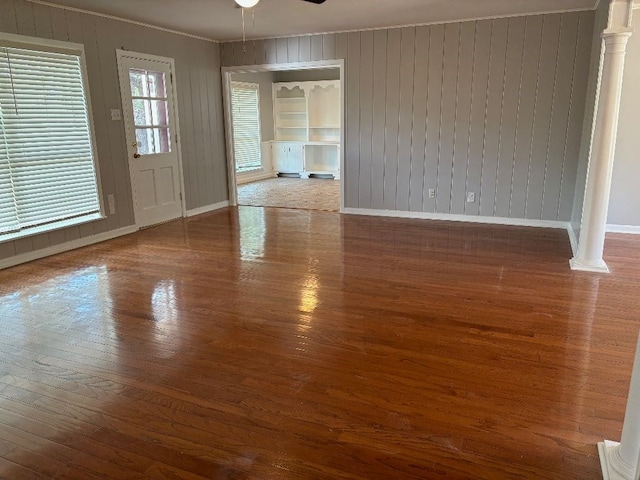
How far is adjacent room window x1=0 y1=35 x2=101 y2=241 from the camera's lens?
14.2 ft

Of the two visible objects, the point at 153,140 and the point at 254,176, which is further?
the point at 254,176

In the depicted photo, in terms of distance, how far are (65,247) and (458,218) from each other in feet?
15.2

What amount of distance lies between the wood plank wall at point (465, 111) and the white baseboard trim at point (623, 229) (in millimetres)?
478

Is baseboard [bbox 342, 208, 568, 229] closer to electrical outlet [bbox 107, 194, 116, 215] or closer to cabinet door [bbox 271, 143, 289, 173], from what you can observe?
electrical outlet [bbox 107, 194, 116, 215]

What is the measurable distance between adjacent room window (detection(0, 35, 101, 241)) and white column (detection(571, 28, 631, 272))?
4925mm

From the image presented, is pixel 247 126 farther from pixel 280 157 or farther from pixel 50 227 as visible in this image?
pixel 50 227

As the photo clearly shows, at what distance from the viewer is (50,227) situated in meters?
4.78

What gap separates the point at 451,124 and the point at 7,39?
4759 mm

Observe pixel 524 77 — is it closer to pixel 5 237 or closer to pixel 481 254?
pixel 481 254

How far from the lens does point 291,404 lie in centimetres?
223

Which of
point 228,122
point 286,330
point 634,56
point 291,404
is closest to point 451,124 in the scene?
point 634,56

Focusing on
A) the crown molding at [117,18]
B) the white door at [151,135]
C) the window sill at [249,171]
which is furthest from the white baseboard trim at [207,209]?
the window sill at [249,171]

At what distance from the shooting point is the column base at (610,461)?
1.68 m

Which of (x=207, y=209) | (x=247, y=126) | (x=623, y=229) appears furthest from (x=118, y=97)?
(x=623, y=229)
